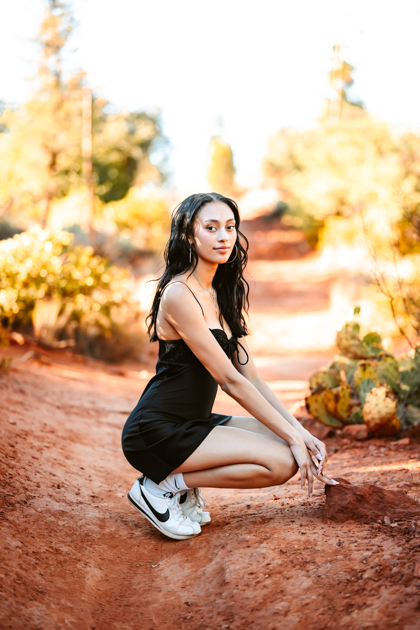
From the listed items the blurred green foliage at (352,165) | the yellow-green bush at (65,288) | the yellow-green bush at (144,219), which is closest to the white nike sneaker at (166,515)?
the yellow-green bush at (65,288)

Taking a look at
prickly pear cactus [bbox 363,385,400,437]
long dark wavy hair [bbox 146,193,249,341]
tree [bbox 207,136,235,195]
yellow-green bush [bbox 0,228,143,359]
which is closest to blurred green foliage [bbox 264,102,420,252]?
yellow-green bush [bbox 0,228,143,359]

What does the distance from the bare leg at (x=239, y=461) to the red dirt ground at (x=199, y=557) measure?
0.24 metres

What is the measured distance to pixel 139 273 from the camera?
57.1ft

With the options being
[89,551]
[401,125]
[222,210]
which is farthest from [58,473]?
[401,125]

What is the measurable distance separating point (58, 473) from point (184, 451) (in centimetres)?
126

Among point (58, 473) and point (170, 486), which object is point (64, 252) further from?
point (170, 486)

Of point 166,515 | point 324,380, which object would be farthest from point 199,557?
point 324,380

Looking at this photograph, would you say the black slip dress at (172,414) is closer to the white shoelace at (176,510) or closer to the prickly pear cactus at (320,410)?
the white shoelace at (176,510)

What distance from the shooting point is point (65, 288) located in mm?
7199

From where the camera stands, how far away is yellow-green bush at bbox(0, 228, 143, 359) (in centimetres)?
658

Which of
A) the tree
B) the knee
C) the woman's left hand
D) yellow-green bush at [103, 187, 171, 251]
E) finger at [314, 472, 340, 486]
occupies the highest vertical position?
the tree

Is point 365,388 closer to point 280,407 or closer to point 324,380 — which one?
point 324,380

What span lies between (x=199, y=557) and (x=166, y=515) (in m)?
0.26

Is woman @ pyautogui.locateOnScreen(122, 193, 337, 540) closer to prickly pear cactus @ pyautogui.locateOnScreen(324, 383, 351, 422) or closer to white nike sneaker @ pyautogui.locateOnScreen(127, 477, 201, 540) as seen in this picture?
white nike sneaker @ pyautogui.locateOnScreen(127, 477, 201, 540)
